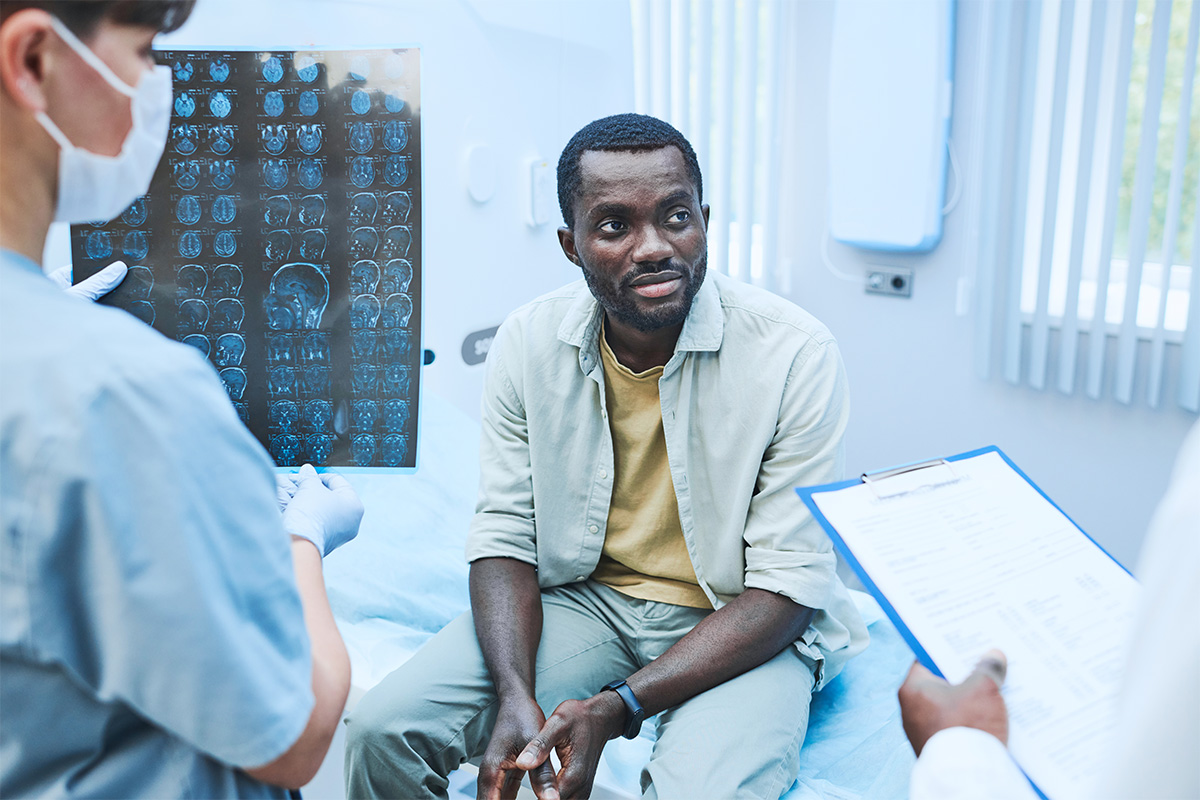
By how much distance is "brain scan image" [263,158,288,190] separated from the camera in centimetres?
145

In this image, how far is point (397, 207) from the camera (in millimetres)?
1474

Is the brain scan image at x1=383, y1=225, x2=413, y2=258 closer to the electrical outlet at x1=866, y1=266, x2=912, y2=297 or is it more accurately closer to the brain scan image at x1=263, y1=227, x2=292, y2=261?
the brain scan image at x1=263, y1=227, x2=292, y2=261

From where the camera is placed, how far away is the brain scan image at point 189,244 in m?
1.45

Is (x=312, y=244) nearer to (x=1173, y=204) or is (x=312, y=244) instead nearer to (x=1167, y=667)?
(x=1167, y=667)

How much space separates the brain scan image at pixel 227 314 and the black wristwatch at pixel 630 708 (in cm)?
83

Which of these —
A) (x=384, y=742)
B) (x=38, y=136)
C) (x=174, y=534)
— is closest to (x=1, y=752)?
(x=174, y=534)

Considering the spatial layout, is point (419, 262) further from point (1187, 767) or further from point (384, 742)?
point (1187, 767)

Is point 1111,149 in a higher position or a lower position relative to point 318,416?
higher

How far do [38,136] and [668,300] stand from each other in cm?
87

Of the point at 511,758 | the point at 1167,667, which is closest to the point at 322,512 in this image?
the point at 511,758

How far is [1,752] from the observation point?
0.64m

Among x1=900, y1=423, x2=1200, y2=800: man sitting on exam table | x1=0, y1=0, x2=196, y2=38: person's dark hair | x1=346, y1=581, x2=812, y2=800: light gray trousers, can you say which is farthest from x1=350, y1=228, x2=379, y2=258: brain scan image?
x1=900, y1=423, x2=1200, y2=800: man sitting on exam table

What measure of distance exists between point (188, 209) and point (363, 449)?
0.48m

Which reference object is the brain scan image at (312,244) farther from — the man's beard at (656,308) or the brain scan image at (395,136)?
the man's beard at (656,308)
